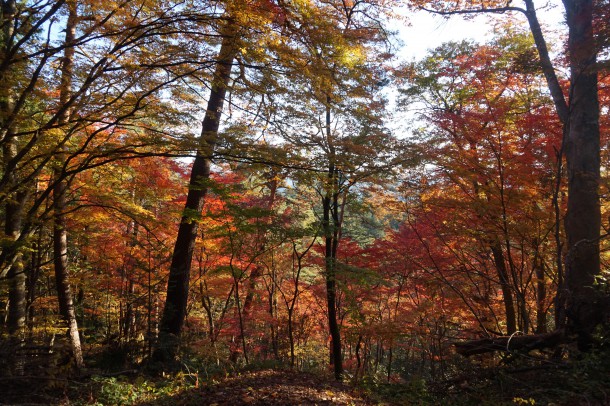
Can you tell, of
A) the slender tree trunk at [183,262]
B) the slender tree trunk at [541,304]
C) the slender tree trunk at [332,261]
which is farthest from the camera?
the slender tree trunk at [541,304]

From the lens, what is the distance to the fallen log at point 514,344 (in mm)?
4754

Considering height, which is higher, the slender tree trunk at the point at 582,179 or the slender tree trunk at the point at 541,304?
the slender tree trunk at the point at 582,179

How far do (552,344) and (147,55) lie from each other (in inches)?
263

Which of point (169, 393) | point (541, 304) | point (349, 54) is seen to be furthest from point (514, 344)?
point (169, 393)

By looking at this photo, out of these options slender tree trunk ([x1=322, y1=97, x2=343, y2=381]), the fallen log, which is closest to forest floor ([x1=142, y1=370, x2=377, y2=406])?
the fallen log

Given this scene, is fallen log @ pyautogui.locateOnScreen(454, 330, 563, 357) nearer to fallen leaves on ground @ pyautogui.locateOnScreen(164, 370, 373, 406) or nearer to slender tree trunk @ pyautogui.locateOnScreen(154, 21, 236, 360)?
fallen leaves on ground @ pyautogui.locateOnScreen(164, 370, 373, 406)

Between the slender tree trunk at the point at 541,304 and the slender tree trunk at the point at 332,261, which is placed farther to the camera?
the slender tree trunk at the point at 541,304

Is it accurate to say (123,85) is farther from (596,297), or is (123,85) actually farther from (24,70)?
(596,297)

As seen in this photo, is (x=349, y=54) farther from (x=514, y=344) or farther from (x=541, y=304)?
(x=541, y=304)

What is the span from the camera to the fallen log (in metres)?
4.75

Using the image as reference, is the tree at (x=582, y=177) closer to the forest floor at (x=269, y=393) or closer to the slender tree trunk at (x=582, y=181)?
the slender tree trunk at (x=582, y=181)

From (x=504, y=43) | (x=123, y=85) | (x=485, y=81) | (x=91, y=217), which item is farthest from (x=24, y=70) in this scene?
(x=504, y=43)

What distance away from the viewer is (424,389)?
5.13 m

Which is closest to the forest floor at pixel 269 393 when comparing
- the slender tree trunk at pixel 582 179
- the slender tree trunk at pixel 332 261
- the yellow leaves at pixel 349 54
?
the slender tree trunk at pixel 332 261
